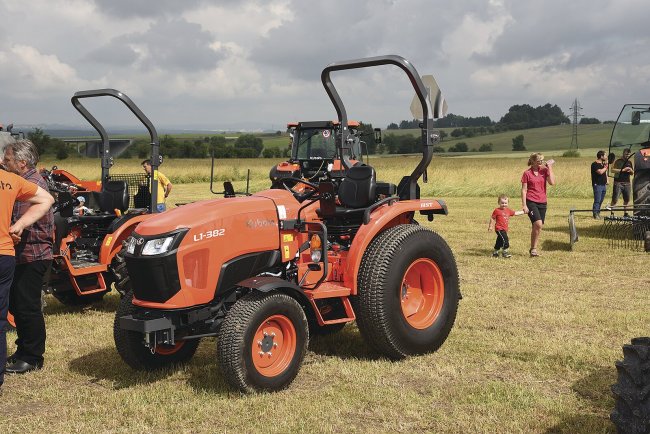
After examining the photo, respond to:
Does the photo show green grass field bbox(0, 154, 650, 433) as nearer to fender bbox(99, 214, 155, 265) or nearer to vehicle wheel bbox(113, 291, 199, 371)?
vehicle wheel bbox(113, 291, 199, 371)

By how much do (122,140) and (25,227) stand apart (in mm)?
3290

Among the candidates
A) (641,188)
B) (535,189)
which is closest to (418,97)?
(535,189)

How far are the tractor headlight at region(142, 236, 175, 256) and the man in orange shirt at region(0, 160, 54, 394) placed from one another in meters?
→ 1.00

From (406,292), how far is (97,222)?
375 centimetres

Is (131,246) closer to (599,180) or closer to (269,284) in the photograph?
(269,284)

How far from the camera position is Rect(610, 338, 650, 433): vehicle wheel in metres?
3.30

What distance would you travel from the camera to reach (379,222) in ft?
16.6

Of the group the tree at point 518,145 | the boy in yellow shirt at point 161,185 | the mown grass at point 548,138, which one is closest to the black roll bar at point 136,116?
the boy in yellow shirt at point 161,185

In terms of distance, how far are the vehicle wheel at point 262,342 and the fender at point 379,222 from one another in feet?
1.74

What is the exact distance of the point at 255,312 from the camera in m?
4.26

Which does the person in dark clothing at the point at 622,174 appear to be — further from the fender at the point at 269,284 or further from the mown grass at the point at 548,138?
the mown grass at the point at 548,138

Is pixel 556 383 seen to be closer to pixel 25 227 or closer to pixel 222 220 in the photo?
pixel 222 220

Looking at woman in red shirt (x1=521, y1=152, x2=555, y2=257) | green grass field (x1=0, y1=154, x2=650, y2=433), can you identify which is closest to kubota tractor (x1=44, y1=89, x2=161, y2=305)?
green grass field (x1=0, y1=154, x2=650, y2=433)

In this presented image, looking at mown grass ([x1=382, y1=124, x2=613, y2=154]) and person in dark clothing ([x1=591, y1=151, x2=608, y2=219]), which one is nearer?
person in dark clothing ([x1=591, y1=151, x2=608, y2=219])
